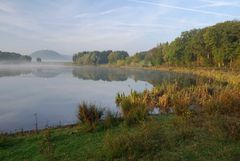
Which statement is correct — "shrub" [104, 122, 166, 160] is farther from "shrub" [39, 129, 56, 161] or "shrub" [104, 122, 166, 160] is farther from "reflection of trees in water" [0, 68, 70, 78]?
"reflection of trees in water" [0, 68, 70, 78]

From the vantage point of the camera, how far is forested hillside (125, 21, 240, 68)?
4728 cm

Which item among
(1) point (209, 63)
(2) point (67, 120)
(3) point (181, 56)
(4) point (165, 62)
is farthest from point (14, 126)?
(4) point (165, 62)

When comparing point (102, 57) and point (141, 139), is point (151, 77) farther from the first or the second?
point (102, 57)

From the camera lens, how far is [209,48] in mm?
55438

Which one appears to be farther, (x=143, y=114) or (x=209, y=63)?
(x=209, y=63)

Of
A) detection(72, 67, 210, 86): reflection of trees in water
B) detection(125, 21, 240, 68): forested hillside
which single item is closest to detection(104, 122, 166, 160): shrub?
detection(72, 67, 210, 86): reflection of trees in water

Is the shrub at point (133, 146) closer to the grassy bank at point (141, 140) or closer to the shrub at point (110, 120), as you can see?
the grassy bank at point (141, 140)

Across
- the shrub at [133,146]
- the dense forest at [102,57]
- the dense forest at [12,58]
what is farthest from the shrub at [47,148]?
the dense forest at [12,58]

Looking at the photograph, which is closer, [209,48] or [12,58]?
[209,48]

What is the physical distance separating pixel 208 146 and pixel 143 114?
11.6ft

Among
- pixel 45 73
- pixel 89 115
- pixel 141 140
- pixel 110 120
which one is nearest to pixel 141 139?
pixel 141 140

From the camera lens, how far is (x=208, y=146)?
6.55m

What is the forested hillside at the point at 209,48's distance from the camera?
155 feet

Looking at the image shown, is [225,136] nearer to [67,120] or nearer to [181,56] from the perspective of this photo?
[67,120]
